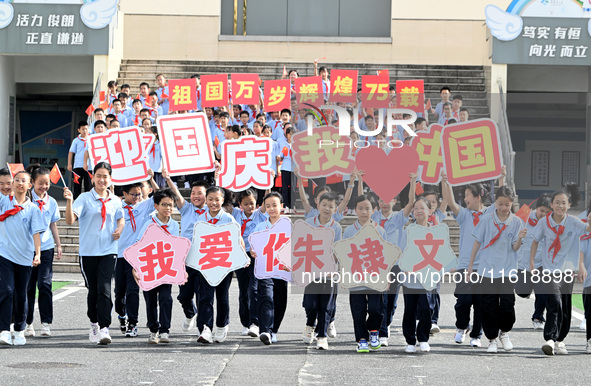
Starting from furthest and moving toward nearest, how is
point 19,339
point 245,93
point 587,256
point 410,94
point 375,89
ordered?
1. point 375,89
2. point 245,93
3. point 410,94
4. point 587,256
5. point 19,339

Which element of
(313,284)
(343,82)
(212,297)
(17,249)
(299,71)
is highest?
(299,71)

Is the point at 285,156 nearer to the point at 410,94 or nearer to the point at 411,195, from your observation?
the point at 410,94

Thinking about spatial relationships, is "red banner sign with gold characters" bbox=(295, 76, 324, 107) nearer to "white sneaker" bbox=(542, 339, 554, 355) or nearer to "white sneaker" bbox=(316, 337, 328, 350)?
"white sneaker" bbox=(316, 337, 328, 350)

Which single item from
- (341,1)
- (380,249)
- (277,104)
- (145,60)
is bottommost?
(380,249)

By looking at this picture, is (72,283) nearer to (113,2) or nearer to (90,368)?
(90,368)

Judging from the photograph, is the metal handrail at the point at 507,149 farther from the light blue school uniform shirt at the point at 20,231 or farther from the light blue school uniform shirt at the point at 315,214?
the light blue school uniform shirt at the point at 20,231

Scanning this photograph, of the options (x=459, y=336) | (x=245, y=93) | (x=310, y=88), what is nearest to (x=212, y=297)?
(x=459, y=336)

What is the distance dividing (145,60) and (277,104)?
28.5ft

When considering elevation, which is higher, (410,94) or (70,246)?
(410,94)

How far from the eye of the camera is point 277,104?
1662cm

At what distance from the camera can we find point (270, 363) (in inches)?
317

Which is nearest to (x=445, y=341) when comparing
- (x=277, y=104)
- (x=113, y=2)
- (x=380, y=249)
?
(x=380, y=249)

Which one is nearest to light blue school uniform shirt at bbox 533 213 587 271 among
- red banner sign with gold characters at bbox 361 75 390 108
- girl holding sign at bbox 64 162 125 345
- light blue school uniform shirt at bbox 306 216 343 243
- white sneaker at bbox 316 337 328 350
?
light blue school uniform shirt at bbox 306 216 343 243

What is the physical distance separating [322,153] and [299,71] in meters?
13.4
